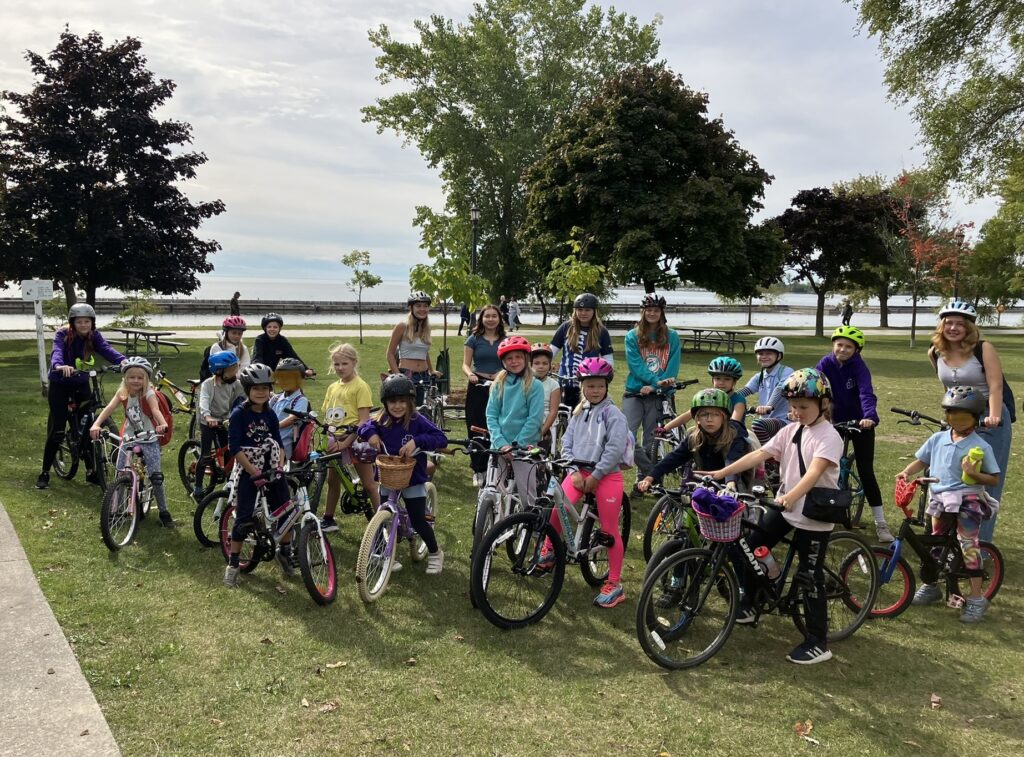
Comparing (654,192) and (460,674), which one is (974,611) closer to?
(460,674)

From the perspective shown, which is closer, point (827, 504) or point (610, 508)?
point (827, 504)

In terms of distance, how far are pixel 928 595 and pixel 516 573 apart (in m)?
3.23

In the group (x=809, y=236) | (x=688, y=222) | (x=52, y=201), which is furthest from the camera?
(x=809, y=236)

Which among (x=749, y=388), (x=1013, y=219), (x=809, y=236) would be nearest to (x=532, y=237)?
(x=809, y=236)

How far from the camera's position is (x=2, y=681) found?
160 inches

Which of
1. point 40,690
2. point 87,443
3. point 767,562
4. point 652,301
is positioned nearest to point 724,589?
point 767,562

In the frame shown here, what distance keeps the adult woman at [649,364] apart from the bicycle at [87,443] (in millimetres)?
5658

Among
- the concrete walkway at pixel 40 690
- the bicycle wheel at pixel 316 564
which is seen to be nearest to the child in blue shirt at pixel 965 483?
the bicycle wheel at pixel 316 564

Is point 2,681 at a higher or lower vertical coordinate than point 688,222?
lower

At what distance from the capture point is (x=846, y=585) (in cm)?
482

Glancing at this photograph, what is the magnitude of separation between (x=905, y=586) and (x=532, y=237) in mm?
31040

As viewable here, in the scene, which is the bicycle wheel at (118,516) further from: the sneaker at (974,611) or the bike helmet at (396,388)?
the sneaker at (974,611)

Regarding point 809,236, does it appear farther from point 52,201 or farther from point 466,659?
point 466,659

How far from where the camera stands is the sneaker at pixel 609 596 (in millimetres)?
5355
